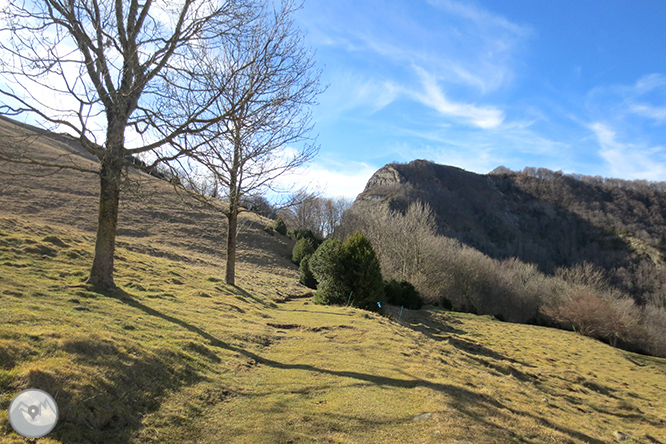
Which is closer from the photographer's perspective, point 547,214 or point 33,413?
point 33,413

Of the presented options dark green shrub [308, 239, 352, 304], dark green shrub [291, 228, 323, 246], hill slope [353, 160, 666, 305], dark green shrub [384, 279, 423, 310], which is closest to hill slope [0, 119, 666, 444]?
dark green shrub [308, 239, 352, 304]

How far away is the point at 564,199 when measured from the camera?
111562 mm

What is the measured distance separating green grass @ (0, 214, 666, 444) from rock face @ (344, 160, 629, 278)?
56.9m

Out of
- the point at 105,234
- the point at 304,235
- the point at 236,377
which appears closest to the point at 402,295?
the point at 105,234

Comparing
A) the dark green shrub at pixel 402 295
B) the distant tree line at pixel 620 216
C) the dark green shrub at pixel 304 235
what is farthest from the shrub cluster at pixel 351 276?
the distant tree line at pixel 620 216

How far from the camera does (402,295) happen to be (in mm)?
24781

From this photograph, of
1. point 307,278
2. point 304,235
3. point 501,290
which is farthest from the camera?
point 304,235

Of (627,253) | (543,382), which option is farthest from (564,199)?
(543,382)

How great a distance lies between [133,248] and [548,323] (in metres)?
36.9

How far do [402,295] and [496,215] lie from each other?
8950 centimetres

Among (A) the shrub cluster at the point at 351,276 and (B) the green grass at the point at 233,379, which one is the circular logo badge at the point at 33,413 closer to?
(B) the green grass at the point at 233,379

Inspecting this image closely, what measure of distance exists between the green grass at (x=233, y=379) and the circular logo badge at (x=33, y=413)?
0.26 feet

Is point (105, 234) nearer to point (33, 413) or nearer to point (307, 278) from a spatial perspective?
point (33, 413)

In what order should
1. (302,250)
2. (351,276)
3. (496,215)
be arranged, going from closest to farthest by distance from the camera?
1. (351,276)
2. (302,250)
3. (496,215)
